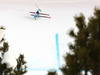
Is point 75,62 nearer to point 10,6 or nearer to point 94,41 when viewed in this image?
point 94,41

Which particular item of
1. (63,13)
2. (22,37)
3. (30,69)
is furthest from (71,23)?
(30,69)

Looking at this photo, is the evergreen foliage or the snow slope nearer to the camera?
the evergreen foliage

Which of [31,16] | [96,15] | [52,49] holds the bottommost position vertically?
[52,49]

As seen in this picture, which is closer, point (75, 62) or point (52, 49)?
point (75, 62)

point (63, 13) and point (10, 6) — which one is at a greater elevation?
point (10, 6)

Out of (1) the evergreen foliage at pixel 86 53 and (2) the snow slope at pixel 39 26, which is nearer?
(1) the evergreen foliage at pixel 86 53

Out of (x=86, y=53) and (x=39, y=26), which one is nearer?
(x=86, y=53)

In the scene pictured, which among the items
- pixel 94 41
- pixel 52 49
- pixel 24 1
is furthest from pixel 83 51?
pixel 24 1

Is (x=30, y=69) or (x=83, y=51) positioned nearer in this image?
(x=83, y=51)

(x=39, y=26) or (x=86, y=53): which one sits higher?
(x=39, y=26)

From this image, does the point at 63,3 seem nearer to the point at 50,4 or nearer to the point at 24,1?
the point at 50,4
